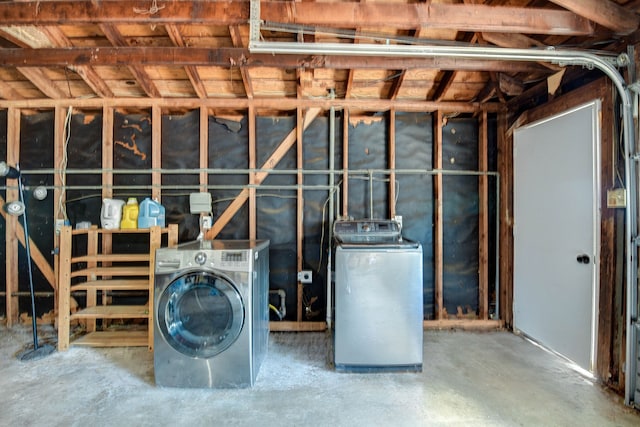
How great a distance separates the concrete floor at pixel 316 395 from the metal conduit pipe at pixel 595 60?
458mm

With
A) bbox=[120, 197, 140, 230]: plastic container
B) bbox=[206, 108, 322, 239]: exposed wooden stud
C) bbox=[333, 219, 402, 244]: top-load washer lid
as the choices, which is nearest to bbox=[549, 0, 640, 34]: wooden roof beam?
bbox=[333, 219, 402, 244]: top-load washer lid

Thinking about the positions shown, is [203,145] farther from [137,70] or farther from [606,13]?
[606,13]

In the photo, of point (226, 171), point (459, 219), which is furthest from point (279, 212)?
point (459, 219)

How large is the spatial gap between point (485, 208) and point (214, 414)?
304 centimetres

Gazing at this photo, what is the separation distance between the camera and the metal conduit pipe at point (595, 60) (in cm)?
186

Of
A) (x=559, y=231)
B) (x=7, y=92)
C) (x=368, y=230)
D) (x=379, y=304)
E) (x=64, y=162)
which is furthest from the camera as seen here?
(x=64, y=162)

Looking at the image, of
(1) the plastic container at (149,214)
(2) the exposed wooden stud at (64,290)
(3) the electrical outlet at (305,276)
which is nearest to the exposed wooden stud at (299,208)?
(3) the electrical outlet at (305,276)

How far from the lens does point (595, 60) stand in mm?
1921

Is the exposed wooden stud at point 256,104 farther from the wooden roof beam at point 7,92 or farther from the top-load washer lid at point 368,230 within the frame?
the top-load washer lid at point 368,230

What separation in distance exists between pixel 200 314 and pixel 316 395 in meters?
0.97

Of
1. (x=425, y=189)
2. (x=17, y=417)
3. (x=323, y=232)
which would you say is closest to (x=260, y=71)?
(x=323, y=232)

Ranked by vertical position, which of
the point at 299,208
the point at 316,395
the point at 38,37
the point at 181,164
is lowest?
the point at 316,395

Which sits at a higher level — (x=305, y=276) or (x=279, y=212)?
(x=279, y=212)

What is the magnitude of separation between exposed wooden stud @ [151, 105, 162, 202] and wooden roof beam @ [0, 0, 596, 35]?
109 cm
